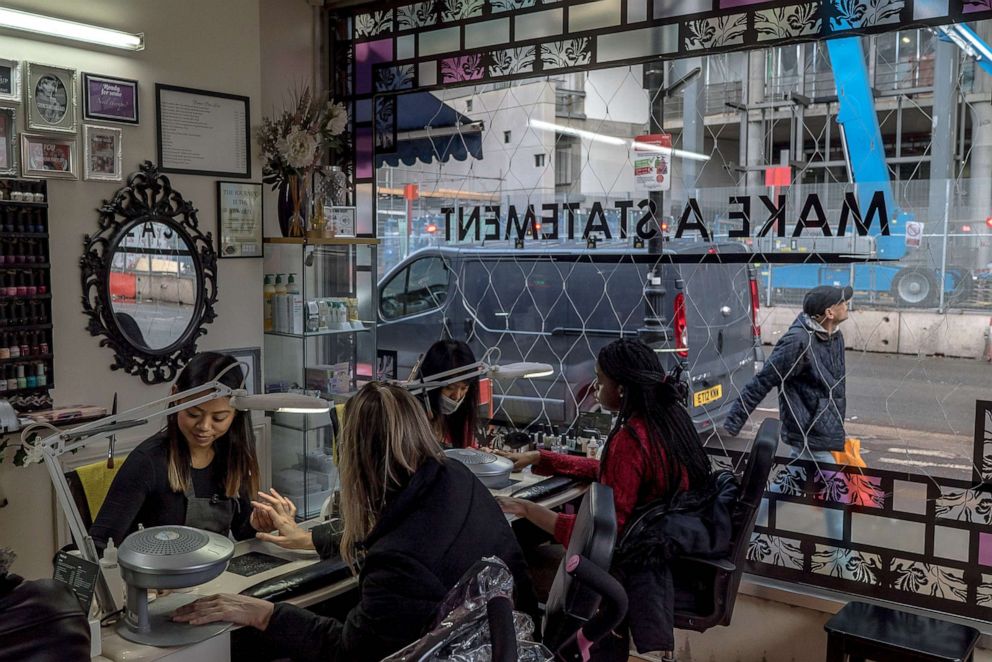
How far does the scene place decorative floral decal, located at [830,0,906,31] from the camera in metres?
2.80

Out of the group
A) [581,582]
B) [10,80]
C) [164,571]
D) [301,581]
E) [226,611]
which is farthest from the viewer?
[10,80]

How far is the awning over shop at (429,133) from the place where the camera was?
3.83 metres

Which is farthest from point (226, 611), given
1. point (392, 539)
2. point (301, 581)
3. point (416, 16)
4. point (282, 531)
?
point (416, 16)

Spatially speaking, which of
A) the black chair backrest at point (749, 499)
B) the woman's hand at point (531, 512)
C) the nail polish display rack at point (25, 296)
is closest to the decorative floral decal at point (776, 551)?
the black chair backrest at point (749, 499)

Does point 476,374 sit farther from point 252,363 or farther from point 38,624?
point 252,363

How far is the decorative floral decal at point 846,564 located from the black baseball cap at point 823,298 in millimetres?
796

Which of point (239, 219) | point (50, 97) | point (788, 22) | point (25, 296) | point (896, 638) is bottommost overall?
point (896, 638)

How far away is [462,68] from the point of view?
383 cm

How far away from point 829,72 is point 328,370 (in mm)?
2484

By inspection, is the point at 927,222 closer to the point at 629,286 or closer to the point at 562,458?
the point at 629,286

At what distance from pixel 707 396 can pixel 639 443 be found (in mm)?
751

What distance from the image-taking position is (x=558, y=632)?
174 cm

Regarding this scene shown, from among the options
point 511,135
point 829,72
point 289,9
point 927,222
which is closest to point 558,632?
point 927,222

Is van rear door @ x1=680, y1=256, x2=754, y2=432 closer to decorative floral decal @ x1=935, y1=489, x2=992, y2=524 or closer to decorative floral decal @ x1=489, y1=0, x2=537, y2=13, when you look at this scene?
decorative floral decal @ x1=935, y1=489, x2=992, y2=524
